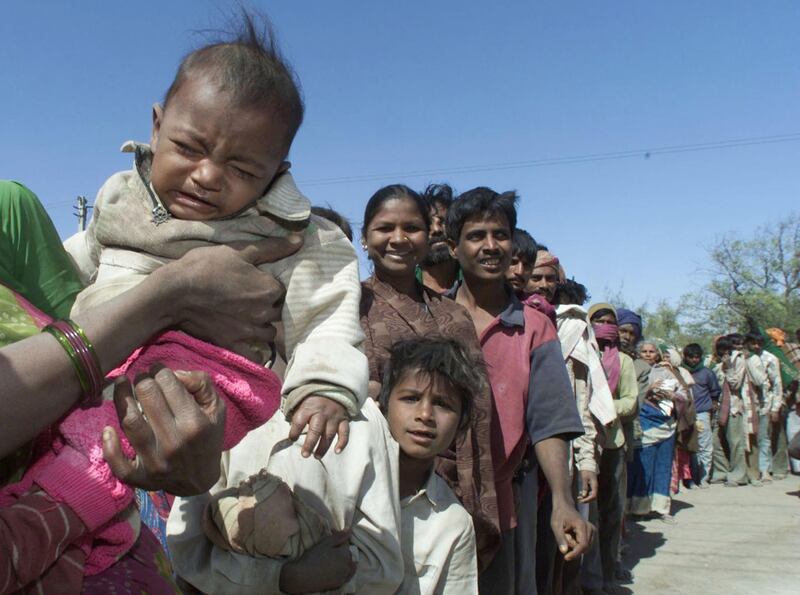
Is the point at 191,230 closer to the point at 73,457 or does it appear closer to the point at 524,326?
the point at 73,457

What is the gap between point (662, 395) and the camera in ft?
31.0

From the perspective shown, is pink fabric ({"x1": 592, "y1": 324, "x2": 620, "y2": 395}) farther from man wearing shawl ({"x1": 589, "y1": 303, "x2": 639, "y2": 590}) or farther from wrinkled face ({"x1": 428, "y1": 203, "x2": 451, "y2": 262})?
wrinkled face ({"x1": 428, "y1": 203, "x2": 451, "y2": 262})

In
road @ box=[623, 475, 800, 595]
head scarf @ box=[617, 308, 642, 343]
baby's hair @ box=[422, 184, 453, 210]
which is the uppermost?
baby's hair @ box=[422, 184, 453, 210]

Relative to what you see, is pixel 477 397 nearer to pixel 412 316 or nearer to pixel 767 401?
pixel 412 316

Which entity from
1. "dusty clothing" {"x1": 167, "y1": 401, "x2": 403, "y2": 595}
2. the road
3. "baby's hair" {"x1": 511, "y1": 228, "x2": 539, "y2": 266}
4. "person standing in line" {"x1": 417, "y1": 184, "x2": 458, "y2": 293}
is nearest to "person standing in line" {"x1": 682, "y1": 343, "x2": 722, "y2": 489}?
the road

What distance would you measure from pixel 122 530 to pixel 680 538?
814 centimetres

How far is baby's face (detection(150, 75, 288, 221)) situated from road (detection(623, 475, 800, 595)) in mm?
5778

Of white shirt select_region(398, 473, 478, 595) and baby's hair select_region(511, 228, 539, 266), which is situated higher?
baby's hair select_region(511, 228, 539, 266)

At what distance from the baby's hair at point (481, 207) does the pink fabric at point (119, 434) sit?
256cm

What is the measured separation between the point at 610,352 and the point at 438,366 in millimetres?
4434

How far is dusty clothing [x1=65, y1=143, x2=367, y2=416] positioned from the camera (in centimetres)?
159

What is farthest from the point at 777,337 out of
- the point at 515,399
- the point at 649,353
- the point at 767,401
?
the point at 515,399

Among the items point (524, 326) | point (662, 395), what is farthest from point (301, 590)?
point (662, 395)

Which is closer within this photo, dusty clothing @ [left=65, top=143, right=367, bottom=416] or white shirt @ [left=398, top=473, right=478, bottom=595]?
dusty clothing @ [left=65, top=143, right=367, bottom=416]
